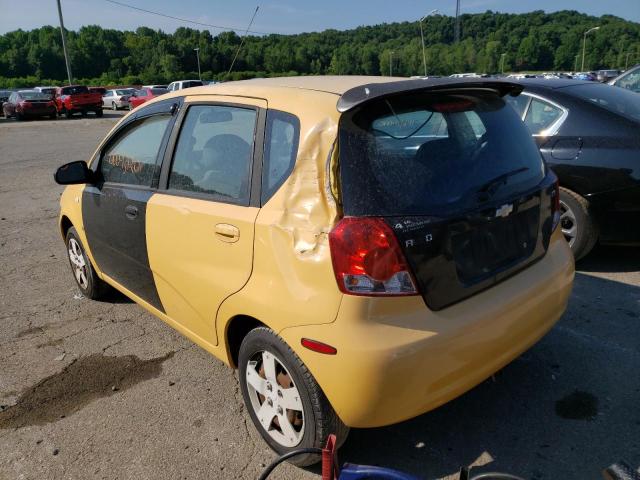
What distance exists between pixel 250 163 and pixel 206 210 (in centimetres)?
35

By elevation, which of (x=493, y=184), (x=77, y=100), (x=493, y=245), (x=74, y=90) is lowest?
(x=77, y=100)

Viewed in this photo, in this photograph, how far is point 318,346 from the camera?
208 centimetres

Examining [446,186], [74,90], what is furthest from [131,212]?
[74,90]

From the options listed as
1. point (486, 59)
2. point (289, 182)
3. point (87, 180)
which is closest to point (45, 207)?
point (87, 180)

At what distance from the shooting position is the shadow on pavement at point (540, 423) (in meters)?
2.45

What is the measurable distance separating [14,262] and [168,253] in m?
3.59

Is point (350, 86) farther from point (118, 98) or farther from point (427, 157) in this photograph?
point (118, 98)

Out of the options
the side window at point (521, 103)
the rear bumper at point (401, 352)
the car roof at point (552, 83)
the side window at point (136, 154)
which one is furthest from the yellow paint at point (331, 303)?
the car roof at point (552, 83)

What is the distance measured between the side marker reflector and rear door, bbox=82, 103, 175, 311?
1487 millimetres

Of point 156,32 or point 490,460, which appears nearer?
point 490,460

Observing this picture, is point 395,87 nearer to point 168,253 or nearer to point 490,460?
point 168,253

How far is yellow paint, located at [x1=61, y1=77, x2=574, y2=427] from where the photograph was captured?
2021 millimetres

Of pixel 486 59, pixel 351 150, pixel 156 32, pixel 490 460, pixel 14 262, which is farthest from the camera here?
pixel 156 32

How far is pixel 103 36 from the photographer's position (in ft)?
336
